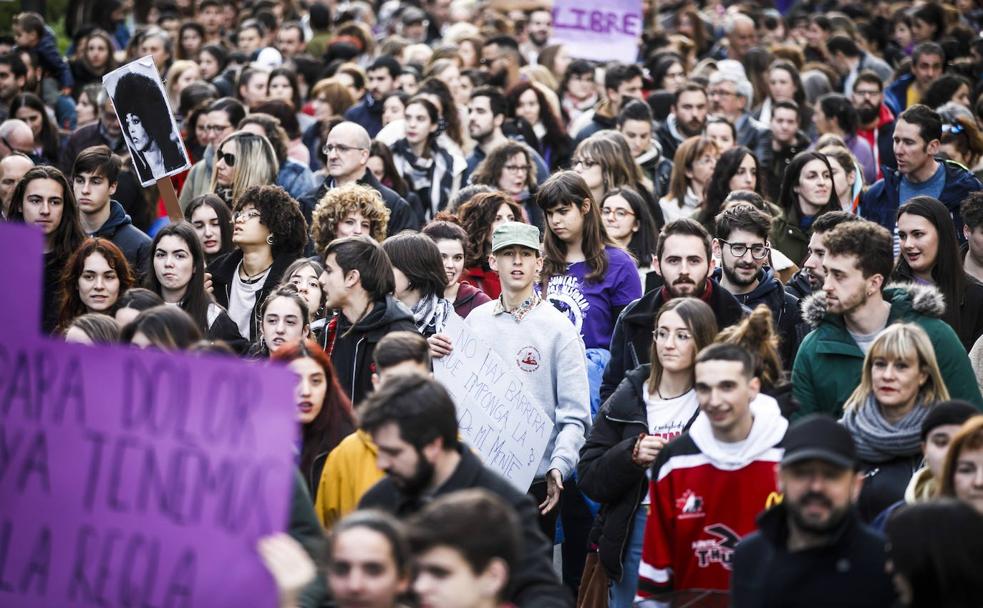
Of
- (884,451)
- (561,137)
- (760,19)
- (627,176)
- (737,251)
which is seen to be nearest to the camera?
(884,451)

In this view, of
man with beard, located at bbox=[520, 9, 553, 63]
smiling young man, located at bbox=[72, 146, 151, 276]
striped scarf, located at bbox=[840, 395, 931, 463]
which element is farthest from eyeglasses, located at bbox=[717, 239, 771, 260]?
man with beard, located at bbox=[520, 9, 553, 63]

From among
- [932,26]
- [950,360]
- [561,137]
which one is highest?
[932,26]

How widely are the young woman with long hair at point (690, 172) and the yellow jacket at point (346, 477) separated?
5.99 metres

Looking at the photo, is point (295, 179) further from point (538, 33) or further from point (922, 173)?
point (538, 33)

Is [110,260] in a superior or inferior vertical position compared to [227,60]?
inferior

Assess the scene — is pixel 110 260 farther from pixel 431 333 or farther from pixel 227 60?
pixel 227 60

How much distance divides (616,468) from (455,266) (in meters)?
2.36

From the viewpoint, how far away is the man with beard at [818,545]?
4746mm

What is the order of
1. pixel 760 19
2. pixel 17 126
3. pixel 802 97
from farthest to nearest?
pixel 760 19, pixel 802 97, pixel 17 126

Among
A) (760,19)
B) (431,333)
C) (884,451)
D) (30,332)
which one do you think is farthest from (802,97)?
(30,332)

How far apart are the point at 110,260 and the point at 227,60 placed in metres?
9.41

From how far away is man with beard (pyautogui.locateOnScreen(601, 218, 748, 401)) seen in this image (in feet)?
24.4

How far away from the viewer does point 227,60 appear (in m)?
17.4

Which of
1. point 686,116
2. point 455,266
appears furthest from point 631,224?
point 686,116
